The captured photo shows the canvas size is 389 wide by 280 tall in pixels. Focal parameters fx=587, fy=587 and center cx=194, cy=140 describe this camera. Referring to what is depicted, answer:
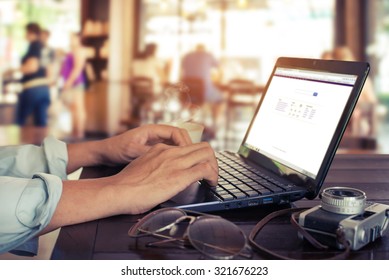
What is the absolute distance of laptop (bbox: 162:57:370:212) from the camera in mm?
823

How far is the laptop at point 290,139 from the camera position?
823 mm

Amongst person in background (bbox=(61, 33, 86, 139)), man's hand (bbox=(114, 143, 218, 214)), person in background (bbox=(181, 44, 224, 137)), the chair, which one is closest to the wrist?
man's hand (bbox=(114, 143, 218, 214))

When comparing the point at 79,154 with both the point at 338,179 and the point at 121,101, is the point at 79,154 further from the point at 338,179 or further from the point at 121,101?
the point at 121,101

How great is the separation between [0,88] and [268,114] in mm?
6079

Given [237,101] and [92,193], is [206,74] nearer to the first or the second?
[237,101]

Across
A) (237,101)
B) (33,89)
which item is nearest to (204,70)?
(237,101)

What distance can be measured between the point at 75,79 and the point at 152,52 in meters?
0.95

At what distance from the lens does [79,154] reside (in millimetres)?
1151

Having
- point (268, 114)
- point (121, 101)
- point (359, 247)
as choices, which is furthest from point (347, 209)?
point (121, 101)

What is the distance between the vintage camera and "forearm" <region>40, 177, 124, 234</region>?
243 mm

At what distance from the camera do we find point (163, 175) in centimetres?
78

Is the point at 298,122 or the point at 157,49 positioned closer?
the point at 298,122

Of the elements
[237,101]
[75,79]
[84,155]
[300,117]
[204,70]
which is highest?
[300,117]

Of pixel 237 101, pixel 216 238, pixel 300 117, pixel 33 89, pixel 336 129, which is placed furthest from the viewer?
pixel 33 89
